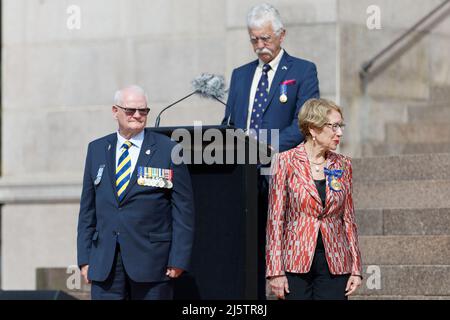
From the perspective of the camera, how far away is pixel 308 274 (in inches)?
291

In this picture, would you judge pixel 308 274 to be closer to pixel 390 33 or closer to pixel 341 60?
pixel 341 60

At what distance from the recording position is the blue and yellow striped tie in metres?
7.73

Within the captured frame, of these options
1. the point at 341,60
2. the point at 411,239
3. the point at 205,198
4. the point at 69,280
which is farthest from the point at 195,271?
the point at 341,60

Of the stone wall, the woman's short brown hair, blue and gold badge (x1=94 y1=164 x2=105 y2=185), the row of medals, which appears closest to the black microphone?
blue and gold badge (x1=94 y1=164 x2=105 y2=185)

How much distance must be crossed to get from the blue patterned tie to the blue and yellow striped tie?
125 cm

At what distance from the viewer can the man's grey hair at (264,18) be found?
8539 millimetres

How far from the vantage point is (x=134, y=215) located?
25.1ft

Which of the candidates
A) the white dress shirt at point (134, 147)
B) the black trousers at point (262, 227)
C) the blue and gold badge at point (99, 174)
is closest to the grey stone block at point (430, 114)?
the black trousers at point (262, 227)

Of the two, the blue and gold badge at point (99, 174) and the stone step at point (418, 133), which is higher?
the stone step at point (418, 133)

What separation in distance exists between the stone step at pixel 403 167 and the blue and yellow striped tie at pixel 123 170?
3742mm

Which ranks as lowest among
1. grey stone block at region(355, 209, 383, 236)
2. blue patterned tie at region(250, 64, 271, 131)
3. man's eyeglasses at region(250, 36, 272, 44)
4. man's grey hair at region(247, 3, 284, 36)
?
grey stone block at region(355, 209, 383, 236)

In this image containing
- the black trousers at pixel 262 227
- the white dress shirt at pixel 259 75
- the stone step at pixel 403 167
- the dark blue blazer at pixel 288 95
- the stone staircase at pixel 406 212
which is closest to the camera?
the black trousers at pixel 262 227

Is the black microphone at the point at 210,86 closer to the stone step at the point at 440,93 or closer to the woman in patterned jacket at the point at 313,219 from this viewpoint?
the woman in patterned jacket at the point at 313,219

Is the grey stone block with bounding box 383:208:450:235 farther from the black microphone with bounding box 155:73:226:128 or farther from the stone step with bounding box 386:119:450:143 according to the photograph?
the black microphone with bounding box 155:73:226:128
